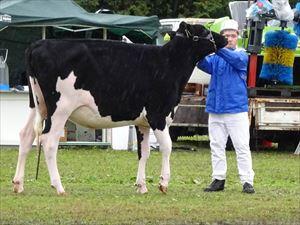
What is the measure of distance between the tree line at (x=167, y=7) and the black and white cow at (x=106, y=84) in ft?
90.9

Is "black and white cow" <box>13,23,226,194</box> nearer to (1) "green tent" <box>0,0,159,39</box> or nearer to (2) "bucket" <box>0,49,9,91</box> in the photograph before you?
(1) "green tent" <box>0,0,159,39</box>

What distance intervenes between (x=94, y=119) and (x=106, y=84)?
1.43 feet

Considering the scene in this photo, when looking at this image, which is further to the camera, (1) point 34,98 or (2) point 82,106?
(1) point 34,98

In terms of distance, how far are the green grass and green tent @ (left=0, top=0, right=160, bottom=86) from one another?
382 cm

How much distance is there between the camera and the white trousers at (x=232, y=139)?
1147cm

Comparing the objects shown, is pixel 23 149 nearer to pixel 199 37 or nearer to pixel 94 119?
pixel 94 119

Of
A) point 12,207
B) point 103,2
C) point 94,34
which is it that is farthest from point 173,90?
point 103,2

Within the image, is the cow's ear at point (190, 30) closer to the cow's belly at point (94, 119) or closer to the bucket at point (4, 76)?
the cow's belly at point (94, 119)

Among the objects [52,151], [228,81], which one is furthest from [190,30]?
[52,151]

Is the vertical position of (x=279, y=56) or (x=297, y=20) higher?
(x=297, y=20)

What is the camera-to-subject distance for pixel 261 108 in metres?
19.4

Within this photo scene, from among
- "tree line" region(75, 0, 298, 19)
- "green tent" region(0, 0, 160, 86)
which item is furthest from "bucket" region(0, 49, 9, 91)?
"tree line" region(75, 0, 298, 19)

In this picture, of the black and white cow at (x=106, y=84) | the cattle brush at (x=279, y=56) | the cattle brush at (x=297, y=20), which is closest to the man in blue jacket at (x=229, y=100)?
the black and white cow at (x=106, y=84)

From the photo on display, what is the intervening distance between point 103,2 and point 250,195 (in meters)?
28.6
